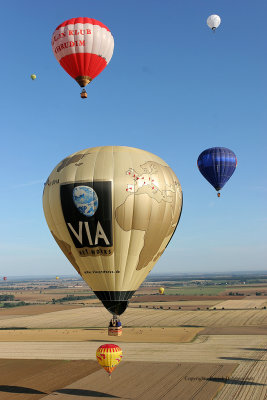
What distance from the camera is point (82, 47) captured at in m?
Answer: 31.0

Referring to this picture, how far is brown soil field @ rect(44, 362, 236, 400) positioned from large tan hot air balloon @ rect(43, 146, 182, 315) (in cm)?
984

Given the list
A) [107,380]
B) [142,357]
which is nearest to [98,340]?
[142,357]

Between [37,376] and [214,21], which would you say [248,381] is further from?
[214,21]

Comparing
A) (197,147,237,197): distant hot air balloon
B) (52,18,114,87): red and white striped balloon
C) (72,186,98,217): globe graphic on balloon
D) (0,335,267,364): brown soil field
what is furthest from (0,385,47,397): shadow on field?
(197,147,237,197): distant hot air balloon

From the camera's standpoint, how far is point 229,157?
53250 millimetres

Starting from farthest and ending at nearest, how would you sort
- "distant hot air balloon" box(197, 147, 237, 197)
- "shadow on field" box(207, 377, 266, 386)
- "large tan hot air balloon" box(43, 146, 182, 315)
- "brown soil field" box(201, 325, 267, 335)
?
1. "brown soil field" box(201, 325, 267, 335)
2. "distant hot air balloon" box(197, 147, 237, 197)
3. "shadow on field" box(207, 377, 266, 386)
4. "large tan hot air balloon" box(43, 146, 182, 315)

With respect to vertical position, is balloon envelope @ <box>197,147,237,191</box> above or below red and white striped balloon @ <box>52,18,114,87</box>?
below

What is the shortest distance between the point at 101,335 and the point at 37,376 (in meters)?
23.7

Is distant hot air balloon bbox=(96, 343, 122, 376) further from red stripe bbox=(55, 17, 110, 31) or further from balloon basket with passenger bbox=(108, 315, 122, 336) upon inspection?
red stripe bbox=(55, 17, 110, 31)

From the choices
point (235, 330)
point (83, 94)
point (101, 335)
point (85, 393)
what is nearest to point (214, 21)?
point (83, 94)

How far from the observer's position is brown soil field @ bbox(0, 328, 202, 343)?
58938 millimetres

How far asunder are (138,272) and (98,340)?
35.0 metres

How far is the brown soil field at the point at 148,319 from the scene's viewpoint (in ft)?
251

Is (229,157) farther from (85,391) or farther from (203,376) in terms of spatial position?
(85,391)
